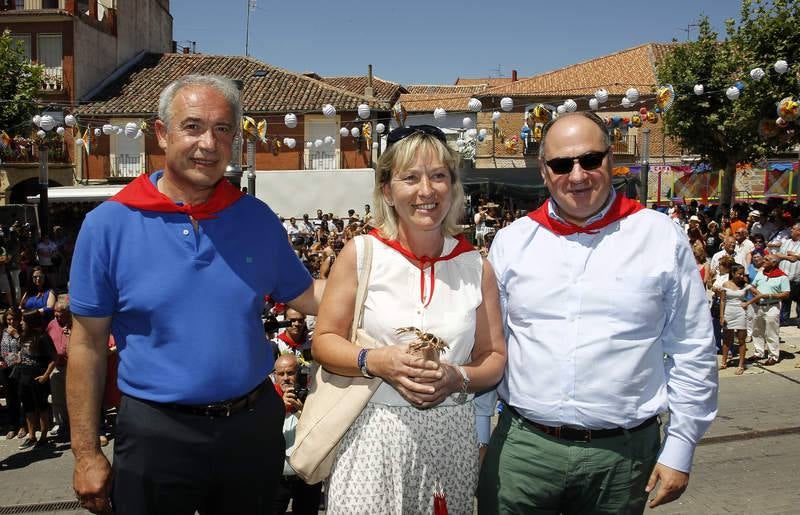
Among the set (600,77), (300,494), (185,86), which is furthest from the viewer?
(600,77)

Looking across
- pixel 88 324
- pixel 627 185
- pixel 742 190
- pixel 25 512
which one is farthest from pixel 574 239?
pixel 742 190

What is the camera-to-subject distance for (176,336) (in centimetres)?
216

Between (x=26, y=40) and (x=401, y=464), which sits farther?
(x=26, y=40)

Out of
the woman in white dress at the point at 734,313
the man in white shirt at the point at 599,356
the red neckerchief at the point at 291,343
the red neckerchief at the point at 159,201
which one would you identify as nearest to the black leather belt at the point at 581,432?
the man in white shirt at the point at 599,356

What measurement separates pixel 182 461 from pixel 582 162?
1.61m

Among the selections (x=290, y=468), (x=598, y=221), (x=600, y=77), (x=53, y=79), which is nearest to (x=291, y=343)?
(x=290, y=468)

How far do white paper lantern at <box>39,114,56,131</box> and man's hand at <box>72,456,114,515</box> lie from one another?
45.4ft

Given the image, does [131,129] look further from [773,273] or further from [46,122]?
[773,273]

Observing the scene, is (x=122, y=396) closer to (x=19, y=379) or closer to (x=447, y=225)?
(x=447, y=225)

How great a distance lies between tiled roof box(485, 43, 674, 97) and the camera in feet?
106

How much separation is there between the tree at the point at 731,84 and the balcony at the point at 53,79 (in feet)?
74.7

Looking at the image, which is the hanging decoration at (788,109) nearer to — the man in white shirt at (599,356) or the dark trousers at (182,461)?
the man in white shirt at (599,356)

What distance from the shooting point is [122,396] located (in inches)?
88.1

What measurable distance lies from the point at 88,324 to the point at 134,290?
189 millimetres
